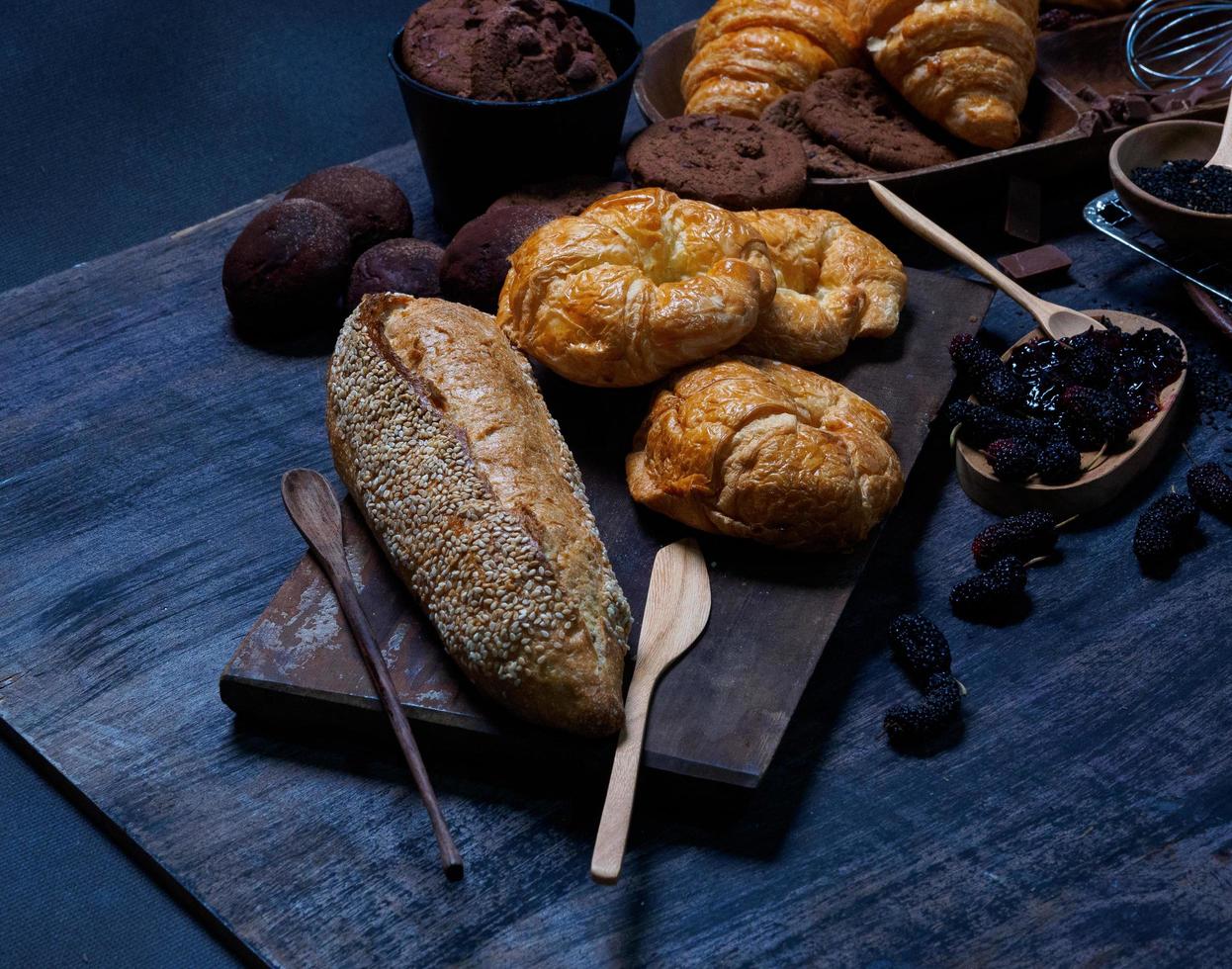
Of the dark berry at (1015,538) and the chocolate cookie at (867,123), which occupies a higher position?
the chocolate cookie at (867,123)

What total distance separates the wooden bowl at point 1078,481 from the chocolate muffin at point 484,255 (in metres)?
1.10

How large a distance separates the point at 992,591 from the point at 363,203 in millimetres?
1872

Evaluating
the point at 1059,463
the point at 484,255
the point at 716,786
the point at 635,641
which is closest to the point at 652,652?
the point at 635,641

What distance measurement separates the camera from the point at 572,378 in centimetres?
234

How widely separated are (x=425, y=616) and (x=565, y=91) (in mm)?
1600

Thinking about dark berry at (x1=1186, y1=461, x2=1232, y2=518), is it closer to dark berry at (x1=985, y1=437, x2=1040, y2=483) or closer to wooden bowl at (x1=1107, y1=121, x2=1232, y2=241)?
dark berry at (x1=985, y1=437, x2=1040, y2=483)

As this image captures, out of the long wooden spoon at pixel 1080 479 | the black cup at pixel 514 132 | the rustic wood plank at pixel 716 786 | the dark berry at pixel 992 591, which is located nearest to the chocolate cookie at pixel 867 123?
the black cup at pixel 514 132

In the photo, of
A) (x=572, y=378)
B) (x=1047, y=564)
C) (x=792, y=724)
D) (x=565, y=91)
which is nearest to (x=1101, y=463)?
(x=1047, y=564)

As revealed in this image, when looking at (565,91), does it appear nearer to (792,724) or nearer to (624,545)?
(624,545)

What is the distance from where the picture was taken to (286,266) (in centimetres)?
284

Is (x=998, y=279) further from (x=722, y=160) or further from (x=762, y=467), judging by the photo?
(x=762, y=467)

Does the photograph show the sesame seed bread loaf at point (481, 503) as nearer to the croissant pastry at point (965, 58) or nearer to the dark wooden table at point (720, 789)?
the dark wooden table at point (720, 789)

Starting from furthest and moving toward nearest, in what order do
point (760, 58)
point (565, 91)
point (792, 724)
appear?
point (760, 58)
point (565, 91)
point (792, 724)

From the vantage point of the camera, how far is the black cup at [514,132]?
2959mm
